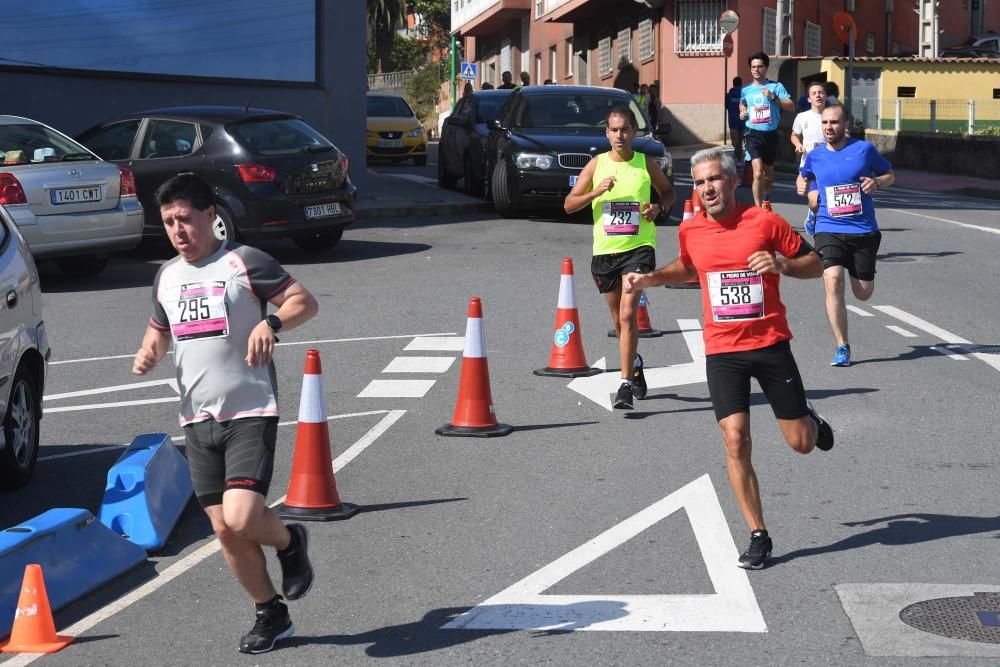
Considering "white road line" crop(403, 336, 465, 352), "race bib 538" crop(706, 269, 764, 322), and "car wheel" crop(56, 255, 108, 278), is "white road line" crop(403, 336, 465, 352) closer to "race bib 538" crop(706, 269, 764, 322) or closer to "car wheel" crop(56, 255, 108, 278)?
"race bib 538" crop(706, 269, 764, 322)

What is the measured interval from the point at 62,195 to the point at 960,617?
1160cm

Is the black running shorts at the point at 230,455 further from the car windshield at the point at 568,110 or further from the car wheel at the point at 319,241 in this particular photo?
the car windshield at the point at 568,110

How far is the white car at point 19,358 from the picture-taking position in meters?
7.95

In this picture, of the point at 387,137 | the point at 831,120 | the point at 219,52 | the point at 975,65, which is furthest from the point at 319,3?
the point at 975,65

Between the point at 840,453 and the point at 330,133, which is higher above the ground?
the point at 330,133

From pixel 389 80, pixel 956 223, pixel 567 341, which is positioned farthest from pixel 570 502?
pixel 389 80

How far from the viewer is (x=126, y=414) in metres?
10.0

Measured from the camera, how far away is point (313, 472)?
7.40 meters

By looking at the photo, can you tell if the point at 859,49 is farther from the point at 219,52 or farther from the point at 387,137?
the point at 219,52

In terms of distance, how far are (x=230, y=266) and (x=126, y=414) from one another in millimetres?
4729

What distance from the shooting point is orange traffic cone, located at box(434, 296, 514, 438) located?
364 inches

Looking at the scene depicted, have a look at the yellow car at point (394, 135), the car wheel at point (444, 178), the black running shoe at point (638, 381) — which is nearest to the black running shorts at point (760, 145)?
the car wheel at point (444, 178)

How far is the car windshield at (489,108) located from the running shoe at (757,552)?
18.9 m

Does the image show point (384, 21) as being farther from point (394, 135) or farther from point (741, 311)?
point (741, 311)
